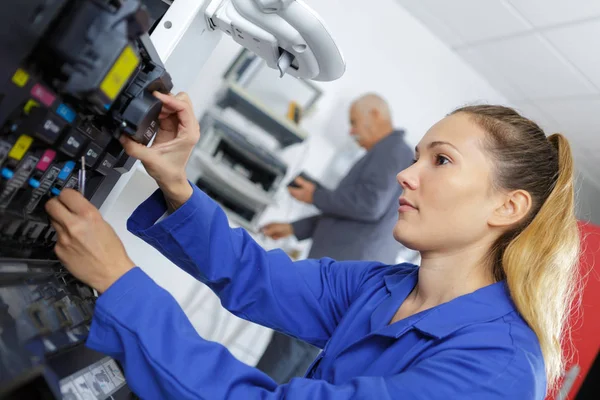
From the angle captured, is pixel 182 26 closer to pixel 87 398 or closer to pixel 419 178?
pixel 419 178

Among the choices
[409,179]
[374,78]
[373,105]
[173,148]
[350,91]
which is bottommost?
[173,148]

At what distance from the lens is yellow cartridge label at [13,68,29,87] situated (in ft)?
1.90

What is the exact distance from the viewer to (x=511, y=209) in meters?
1.00

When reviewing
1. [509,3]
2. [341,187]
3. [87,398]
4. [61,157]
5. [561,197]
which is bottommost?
[87,398]

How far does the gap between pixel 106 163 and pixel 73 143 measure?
0.36 feet

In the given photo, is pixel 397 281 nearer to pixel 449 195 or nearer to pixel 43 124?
pixel 449 195

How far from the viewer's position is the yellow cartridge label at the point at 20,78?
578mm

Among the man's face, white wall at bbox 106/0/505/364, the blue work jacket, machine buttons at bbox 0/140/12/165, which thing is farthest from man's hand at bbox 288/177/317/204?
machine buttons at bbox 0/140/12/165

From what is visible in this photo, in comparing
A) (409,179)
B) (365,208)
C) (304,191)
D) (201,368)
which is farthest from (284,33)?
(304,191)

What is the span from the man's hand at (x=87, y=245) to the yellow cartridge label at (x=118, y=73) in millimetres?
178

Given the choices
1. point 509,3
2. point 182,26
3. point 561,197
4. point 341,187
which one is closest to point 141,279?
point 182,26

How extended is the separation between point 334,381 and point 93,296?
1.46ft

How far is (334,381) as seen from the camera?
2.96 feet

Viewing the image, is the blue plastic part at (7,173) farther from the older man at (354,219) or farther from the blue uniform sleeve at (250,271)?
the older man at (354,219)
